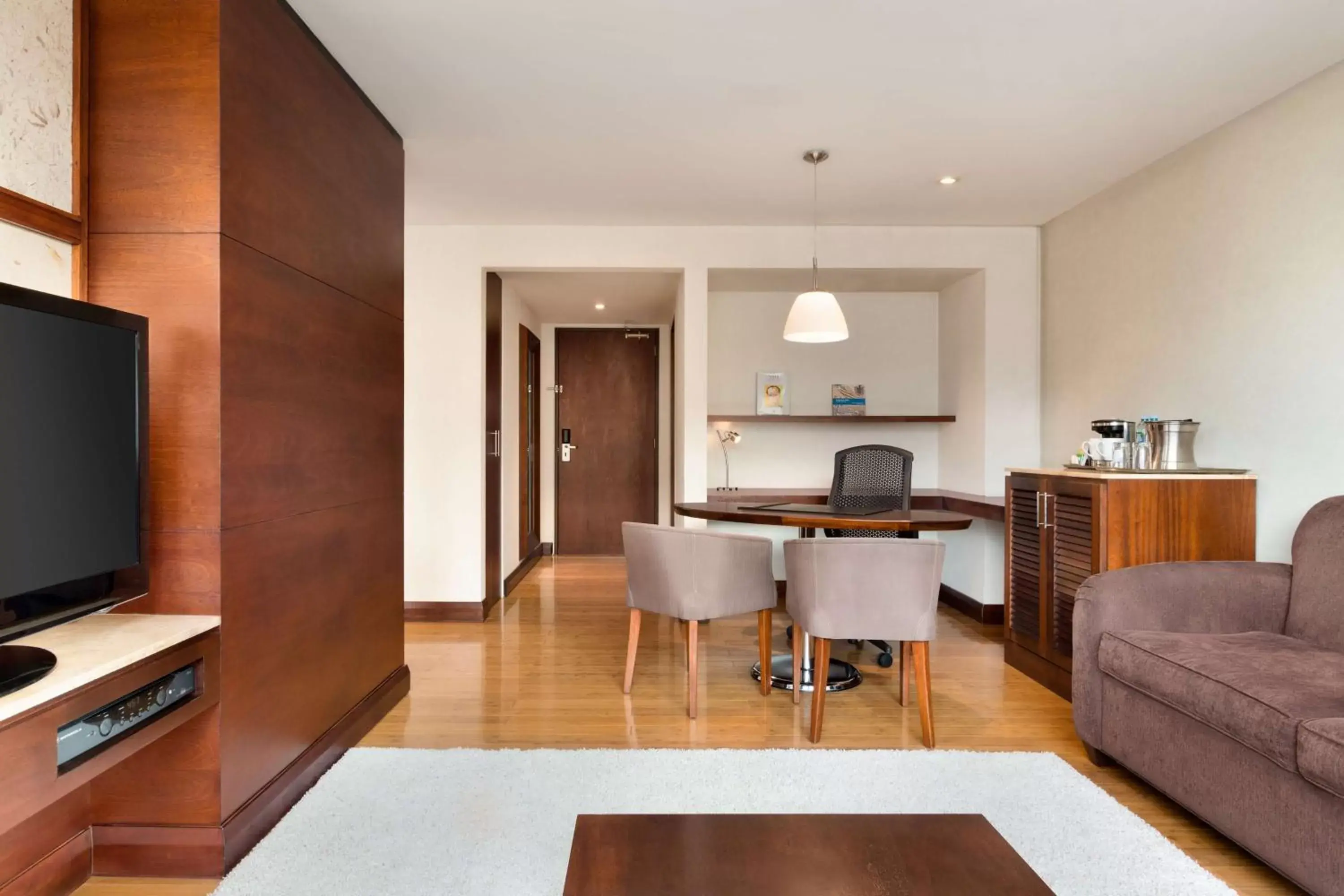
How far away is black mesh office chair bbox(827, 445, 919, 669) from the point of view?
3902 millimetres

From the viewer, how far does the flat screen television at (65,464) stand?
1.29 metres

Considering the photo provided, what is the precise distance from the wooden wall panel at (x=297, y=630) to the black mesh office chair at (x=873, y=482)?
2261 mm

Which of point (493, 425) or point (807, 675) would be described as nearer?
point (807, 675)

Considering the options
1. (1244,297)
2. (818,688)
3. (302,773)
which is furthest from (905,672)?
(302,773)

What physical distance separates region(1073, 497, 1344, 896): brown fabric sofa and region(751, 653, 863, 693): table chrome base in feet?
3.23

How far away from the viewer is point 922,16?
89.4 inches

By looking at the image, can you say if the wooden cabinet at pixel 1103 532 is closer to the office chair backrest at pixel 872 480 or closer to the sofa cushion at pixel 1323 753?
the office chair backrest at pixel 872 480

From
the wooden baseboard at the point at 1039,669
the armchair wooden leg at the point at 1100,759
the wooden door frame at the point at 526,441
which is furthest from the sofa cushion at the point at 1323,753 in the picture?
the wooden door frame at the point at 526,441

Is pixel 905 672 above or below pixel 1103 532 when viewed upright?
below

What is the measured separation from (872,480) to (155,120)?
3.47 metres

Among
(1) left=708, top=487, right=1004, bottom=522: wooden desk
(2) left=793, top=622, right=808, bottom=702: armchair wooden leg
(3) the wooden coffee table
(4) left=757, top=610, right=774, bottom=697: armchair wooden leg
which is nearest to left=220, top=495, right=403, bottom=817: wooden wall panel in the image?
(3) the wooden coffee table

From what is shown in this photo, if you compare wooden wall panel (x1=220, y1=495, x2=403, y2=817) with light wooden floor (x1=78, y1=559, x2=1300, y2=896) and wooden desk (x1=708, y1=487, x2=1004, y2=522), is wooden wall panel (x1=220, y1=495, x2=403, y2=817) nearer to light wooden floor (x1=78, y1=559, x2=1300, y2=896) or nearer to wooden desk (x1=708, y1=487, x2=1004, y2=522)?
light wooden floor (x1=78, y1=559, x2=1300, y2=896)

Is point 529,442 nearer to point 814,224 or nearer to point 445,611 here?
point 445,611

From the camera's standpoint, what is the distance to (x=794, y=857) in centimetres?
127
